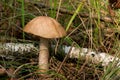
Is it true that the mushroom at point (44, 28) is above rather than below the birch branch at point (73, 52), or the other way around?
above

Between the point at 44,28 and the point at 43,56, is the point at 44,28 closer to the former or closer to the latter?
the point at 44,28

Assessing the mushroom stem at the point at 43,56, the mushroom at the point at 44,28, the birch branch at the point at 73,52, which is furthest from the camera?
the birch branch at the point at 73,52

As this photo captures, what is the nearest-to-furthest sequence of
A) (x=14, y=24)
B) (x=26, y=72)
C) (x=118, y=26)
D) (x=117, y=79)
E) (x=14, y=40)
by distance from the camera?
(x=117, y=79), (x=26, y=72), (x=14, y=40), (x=14, y=24), (x=118, y=26)

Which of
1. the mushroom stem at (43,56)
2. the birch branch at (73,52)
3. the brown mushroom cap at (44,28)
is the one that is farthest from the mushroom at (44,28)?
the birch branch at (73,52)

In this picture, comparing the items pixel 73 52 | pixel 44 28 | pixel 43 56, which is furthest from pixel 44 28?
pixel 73 52

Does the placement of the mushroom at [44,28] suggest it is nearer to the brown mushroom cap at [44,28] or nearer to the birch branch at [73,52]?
the brown mushroom cap at [44,28]

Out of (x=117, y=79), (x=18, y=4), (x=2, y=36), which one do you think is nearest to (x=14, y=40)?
(x=2, y=36)

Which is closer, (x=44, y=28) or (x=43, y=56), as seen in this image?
(x=44, y=28)

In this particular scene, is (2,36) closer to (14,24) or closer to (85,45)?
(14,24)
